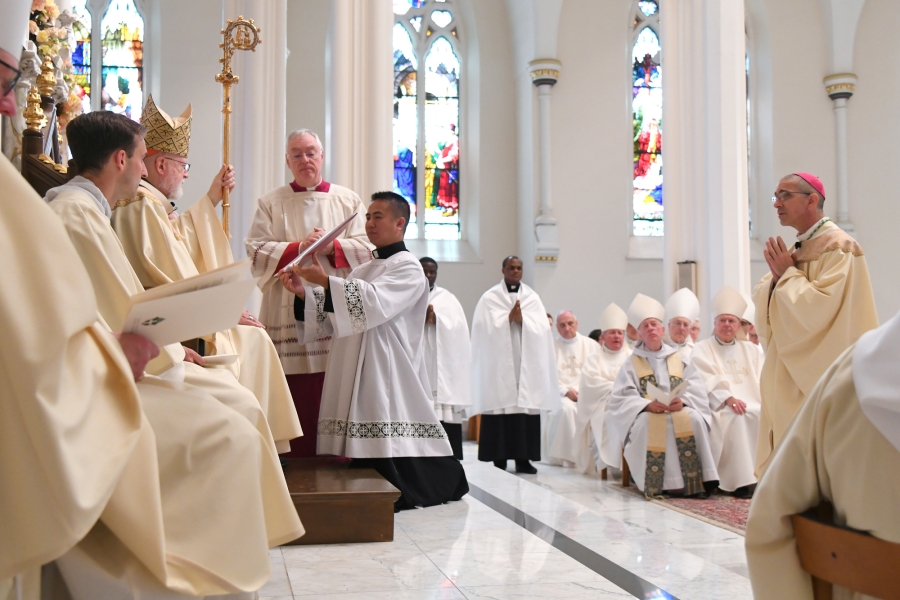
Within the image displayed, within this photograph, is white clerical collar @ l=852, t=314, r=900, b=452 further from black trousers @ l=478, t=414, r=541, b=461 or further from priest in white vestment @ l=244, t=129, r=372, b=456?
black trousers @ l=478, t=414, r=541, b=461

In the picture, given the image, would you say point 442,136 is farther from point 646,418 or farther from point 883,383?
point 883,383

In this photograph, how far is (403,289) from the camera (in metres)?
5.34

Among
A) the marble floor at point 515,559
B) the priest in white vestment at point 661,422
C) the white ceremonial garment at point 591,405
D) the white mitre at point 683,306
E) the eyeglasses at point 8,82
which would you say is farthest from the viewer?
the white mitre at point 683,306

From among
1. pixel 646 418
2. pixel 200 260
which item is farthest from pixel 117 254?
pixel 646 418

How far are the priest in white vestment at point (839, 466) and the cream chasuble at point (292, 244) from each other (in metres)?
3.91

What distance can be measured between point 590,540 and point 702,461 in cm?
256

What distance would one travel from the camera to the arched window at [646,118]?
14.8 meters

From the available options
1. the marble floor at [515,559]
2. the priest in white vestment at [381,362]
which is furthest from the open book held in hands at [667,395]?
the priest in white vestment at [381,362]

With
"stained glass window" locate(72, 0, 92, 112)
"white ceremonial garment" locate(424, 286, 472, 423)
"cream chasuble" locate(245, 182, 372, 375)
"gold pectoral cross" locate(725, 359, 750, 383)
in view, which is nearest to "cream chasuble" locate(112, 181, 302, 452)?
"cream chasuble" locate(245, 182, 372, 375)

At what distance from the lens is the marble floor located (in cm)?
365

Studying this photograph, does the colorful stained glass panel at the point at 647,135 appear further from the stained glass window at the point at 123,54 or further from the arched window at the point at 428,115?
the stained glass window at the point at 123,54

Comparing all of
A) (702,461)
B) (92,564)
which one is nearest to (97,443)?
(92,564)

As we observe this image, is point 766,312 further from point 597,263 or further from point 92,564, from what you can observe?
point 597,263

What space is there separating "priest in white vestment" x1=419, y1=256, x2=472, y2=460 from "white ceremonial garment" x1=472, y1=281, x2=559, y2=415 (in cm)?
16
